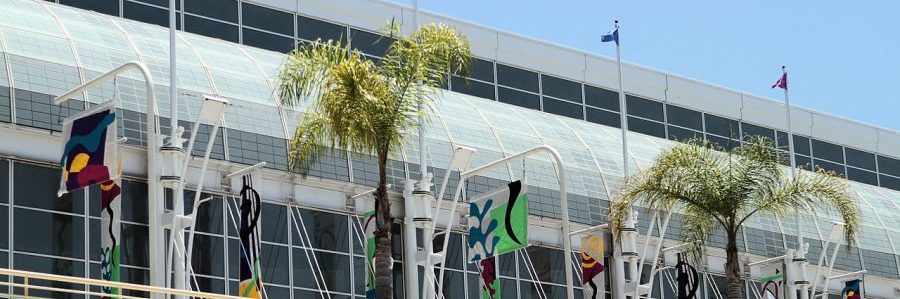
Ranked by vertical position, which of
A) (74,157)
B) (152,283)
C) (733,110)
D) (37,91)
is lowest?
(152,283)

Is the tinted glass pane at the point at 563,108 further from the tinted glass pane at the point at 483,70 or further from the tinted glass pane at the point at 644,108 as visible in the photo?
the tinted glass pane at the point at 483,70

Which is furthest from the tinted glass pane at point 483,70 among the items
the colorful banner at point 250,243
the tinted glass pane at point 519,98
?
the colorful banner at point 250,243

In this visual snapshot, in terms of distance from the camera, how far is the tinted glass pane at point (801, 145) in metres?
70.6

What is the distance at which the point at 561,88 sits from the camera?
6312cm

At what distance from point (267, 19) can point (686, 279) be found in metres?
16.1

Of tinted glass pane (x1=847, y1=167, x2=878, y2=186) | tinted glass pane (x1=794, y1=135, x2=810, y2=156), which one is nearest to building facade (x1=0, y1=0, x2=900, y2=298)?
tinted glass pane (x1=794, y1=135, x2=810, y2=156)

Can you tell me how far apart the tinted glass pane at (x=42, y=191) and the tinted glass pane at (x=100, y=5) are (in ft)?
47.0

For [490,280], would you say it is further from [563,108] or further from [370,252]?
[563,108]

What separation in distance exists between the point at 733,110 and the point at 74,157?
4108 centimetres

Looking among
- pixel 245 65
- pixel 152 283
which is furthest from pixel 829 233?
pixel 152 283

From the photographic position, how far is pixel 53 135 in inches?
1503

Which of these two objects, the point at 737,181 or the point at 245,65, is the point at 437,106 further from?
the point at 737,181

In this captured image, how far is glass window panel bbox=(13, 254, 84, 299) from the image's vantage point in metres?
36.8

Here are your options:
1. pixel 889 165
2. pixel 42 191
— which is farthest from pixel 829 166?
pixel 42 191
